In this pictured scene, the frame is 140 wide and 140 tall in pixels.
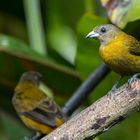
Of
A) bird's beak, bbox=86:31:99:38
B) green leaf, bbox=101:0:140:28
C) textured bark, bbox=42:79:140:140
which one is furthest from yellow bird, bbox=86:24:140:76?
textured bark, bbox=42:79:140:140

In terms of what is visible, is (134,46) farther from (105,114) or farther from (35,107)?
(35,107)

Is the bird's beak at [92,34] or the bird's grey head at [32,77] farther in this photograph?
the bird's grey head at [32,77]

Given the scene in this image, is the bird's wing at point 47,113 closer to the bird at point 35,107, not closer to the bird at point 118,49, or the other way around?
the bird at point 35,107

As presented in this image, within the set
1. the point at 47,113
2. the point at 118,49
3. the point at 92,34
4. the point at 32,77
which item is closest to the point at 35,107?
the point at 47,113

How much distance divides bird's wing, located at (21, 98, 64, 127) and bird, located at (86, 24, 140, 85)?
49 cm

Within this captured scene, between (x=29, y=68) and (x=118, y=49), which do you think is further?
(x=29, y=68)

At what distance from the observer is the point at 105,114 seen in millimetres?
2773

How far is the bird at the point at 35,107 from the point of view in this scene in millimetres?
3756

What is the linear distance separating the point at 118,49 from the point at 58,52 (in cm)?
130

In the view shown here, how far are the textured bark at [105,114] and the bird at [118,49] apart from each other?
34cm

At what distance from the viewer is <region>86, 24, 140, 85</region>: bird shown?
3.29 m

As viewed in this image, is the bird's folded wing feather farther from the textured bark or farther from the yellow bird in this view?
the textured bark

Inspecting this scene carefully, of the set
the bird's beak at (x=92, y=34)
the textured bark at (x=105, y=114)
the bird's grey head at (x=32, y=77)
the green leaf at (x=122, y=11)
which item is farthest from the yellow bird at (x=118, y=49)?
the bird's grey head at (x=32, y=77)

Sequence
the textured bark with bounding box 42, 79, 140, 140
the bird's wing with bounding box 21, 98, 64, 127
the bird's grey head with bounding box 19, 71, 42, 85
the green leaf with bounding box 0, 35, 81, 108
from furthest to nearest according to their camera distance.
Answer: the bird's grey head with bounding box 19, 71, 42, 85 → the green leaf with bounding box 0, 35, 81, 108 → the bird's wing with bounding box 21, 98, 64, 127 → the textured bark with bounding box 42, 79, 140, 140
